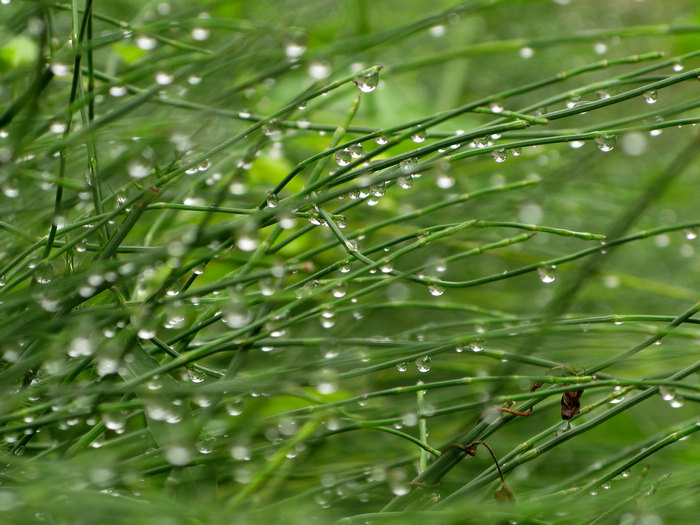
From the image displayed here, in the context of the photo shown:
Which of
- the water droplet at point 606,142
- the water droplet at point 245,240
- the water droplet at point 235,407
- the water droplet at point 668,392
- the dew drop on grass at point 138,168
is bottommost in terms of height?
the water droplet at point 235,407

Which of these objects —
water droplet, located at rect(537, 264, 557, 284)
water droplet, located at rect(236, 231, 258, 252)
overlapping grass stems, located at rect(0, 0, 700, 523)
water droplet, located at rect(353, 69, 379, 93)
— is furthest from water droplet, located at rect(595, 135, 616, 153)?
water droplet, located at rect(236, 231, 258, 252)

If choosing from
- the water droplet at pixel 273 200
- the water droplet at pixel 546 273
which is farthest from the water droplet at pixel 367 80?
the water droplet at pixel 546 273

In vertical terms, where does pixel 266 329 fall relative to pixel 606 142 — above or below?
below

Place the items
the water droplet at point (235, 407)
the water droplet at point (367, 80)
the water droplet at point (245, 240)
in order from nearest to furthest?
the water droplet at point (245, 240) < the water droplet at point (235, 407) < the water droplet at point (367, 80)

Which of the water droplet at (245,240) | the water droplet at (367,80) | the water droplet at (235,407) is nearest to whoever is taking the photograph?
the water droplet at (245,240)

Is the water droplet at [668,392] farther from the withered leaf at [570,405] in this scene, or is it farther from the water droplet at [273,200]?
the water droplet at [273,200]

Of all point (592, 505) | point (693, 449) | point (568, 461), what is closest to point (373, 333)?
point (568, 461)

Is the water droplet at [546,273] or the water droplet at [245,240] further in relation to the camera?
the water droplet at [546,273]

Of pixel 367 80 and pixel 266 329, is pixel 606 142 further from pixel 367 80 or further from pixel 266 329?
pixel 266 329

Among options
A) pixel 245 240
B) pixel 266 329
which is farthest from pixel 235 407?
pixel 245 240

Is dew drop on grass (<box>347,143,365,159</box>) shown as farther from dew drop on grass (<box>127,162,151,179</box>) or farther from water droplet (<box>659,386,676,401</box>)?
water droplet (<box>659,386,676,401</box>)

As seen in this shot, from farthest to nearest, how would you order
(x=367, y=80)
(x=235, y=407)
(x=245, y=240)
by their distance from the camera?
1. (x=367, y=80)
2. (x=235, y=407)
3. (x=245, y=240)

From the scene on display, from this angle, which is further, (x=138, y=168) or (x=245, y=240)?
(x=138, y=168)
